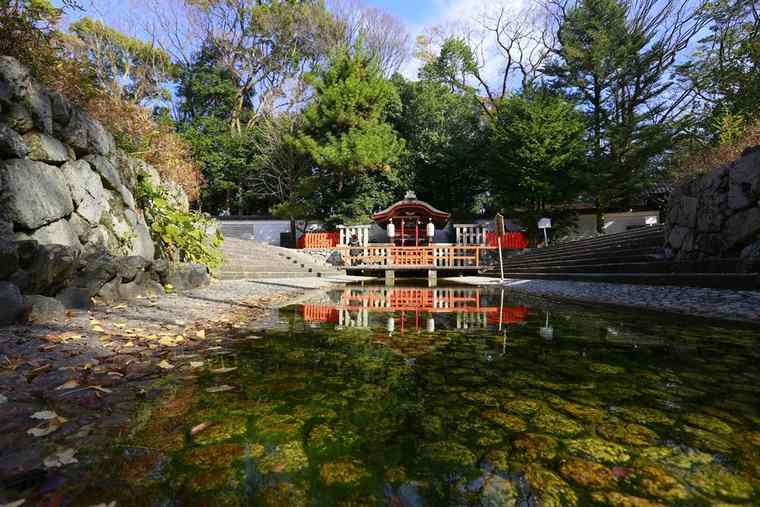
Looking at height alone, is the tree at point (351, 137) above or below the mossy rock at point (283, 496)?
above

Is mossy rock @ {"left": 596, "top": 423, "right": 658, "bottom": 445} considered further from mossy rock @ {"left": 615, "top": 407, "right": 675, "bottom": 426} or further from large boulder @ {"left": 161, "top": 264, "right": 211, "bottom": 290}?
large boulder @ {"left": 161, "top": 264, "right": 211, "bottom": 290}

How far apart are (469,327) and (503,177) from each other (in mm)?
18217

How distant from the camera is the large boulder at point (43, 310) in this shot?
11.9 feet

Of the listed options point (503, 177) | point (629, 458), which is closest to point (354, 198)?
point (503, 177)

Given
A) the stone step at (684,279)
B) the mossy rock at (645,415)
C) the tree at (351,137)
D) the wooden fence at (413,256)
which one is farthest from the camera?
the tree at (351,137)

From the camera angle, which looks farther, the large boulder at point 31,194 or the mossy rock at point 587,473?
the large boulder at point 31,194

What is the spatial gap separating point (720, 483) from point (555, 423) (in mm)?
577

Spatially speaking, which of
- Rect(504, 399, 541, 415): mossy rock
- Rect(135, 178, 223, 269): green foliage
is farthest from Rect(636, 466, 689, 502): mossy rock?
Rect(135, 178, 223, 269): green foliage

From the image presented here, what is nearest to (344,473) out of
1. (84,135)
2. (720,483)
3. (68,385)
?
(720,483)

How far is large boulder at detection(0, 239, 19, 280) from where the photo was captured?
3.55 metres

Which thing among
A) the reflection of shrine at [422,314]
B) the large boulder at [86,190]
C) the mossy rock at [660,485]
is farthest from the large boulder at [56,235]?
the mossy rock at [660,485]

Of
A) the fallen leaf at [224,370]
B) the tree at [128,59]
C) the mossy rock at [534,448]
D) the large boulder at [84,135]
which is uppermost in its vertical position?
the tree at [128,59]

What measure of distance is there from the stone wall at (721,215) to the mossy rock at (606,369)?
5866 mm

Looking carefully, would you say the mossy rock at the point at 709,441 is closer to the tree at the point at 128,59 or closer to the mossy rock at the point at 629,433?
the mossy rock at the point at 629,433
